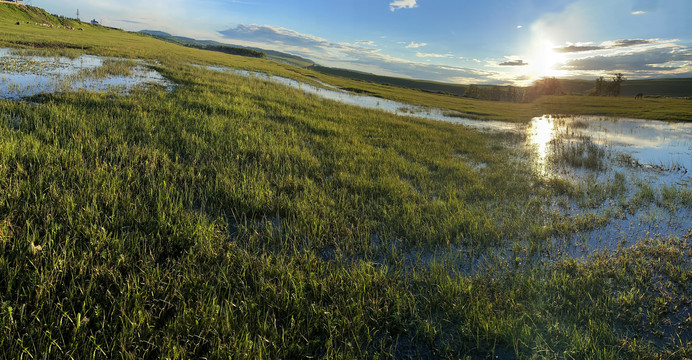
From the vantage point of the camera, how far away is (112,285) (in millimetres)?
2797

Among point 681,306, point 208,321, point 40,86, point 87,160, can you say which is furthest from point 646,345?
point 40,86

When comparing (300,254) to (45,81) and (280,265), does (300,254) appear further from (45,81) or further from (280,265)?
(45,81)

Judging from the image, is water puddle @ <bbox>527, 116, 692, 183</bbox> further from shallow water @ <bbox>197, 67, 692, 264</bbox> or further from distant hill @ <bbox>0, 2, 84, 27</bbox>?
distant hill @ <bbox>0, 2, 84, 27</bbox>

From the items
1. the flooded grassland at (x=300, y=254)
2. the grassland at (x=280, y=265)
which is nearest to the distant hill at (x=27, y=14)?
the flooded grassland at (x=300, y=254)

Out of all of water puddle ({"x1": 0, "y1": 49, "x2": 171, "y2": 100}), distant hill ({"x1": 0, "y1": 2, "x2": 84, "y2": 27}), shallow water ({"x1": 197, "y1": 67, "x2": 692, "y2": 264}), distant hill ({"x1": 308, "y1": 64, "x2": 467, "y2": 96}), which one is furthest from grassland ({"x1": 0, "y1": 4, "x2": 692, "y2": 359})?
distant hill ({"x1": 308, "y1": 64, "x2": 467, "y2": 96})

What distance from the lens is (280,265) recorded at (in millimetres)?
3482

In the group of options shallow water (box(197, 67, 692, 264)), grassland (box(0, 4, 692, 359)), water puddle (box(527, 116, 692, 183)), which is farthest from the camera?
water puddle (box(527, 116, 692, 183))

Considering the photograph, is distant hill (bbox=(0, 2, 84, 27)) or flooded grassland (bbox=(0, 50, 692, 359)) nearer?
flooded grassland (bbox=(0, 50, 692, 359))

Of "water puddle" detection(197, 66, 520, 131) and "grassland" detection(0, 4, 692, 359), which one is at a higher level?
"water puddle" detection(197, 66, 520, 131)

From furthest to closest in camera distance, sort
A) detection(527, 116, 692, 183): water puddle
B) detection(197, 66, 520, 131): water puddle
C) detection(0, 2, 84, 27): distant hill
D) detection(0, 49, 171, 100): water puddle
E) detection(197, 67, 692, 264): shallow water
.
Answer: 1. detection(0, 2, 84, 27): distant hill
2. detection(197, 66, 520, 131): water puddle
3. detection(527, 116, 692, 183): water puddle
4. detection(0, 49, 171, 100): water puddle
5. detection(197, 67, 692, 264): shallow water

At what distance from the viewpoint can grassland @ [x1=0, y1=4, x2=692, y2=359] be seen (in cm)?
255

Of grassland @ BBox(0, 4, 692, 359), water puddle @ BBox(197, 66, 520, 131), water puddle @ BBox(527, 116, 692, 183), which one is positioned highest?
water puddle @ BBox(197, 66, 520, 131)

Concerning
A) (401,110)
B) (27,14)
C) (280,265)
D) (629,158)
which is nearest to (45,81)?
(280,265)

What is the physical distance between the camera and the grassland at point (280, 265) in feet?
8.38
